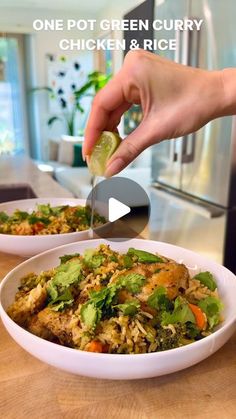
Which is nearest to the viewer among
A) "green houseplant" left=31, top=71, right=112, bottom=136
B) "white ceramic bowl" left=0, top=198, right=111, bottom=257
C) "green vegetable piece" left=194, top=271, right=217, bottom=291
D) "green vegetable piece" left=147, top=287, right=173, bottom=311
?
"green vegetable piece" left=147, top=287, right=173, bottom=311

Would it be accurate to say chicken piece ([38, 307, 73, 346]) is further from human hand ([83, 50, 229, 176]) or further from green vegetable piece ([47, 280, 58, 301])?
human hand ([83, 50, 229, 176])

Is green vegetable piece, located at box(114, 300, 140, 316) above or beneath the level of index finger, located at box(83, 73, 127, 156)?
beneath

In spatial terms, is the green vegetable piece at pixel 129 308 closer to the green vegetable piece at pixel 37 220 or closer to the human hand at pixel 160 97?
the human hand at pixel 160 97

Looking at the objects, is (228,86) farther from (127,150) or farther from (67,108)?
(67,108)

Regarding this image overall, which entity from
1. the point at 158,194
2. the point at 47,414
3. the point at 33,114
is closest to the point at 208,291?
the point at 47,414

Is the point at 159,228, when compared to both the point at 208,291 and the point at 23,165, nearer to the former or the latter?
the point at 23,165

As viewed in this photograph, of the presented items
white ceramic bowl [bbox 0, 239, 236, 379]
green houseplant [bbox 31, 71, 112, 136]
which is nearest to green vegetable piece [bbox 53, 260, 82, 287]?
white ceramic bowl [bbox 0, 239, 236, 379]

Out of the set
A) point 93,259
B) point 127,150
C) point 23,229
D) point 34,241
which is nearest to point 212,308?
point 93,259
